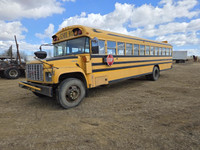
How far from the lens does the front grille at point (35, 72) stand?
3.41 meters

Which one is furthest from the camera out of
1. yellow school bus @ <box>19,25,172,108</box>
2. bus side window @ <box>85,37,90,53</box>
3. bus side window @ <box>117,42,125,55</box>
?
bus side window @ <box>117,42,125,55</box>

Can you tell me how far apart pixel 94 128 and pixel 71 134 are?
48cm

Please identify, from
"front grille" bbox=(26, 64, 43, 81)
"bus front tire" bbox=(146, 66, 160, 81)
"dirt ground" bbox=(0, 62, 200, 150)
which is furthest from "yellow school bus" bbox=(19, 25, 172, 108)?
"bus front tire" bbox=(146, 66, 160, 81)

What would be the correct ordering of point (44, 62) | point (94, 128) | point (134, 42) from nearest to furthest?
1. point (94, 128)
2. point (44, 62)
3. point (134, 42)

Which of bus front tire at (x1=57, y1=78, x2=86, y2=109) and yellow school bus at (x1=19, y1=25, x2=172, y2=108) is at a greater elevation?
yellow school bus at (x1=19, y1=25, x2=172, y2=108)

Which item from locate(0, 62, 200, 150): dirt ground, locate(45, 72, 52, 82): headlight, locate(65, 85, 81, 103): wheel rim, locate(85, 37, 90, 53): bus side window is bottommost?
locate(0, 62, 200, 150): dirt ground

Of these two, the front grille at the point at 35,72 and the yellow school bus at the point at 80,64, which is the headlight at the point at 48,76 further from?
the front grille at the point at 35,72

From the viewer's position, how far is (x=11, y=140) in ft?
7.29

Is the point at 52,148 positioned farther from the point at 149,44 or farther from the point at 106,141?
the point at 149,44

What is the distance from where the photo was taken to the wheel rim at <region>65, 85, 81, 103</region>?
3524mm

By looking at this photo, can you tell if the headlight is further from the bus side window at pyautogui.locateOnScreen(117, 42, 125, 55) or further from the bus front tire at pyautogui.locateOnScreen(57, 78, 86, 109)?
the bus side window at pyautogui.locateOnScreen(117, 42, 125, 55)

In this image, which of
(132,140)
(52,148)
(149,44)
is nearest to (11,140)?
(52,148)

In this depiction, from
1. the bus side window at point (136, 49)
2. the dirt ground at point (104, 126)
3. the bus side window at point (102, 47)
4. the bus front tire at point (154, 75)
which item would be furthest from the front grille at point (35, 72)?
the bus front tire at point (154, 75)

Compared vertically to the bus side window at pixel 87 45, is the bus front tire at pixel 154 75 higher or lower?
lower
